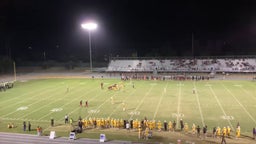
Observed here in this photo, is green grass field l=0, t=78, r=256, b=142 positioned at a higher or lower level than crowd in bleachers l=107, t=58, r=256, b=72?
lower

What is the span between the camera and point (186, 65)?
54562mm

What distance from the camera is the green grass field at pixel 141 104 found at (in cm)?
2216

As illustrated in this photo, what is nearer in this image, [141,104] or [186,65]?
[141,104]

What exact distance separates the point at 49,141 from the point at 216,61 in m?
43.0

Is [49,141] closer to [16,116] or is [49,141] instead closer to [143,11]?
[16,116]

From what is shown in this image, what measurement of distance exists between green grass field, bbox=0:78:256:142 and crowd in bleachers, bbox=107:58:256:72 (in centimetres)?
1418

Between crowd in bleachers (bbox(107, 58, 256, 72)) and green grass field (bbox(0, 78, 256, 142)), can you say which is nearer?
green grass field (bbox(0, 78, 256, 142))

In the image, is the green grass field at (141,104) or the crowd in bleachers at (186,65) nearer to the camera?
the green grass field at (141,104)

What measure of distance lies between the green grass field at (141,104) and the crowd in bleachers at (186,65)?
14.2 metres

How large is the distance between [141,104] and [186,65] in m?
29.5

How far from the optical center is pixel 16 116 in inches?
925

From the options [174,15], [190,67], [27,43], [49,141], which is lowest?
[49,141]

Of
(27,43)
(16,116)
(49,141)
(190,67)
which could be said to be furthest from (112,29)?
(49,141)

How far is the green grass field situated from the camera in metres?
22.2
